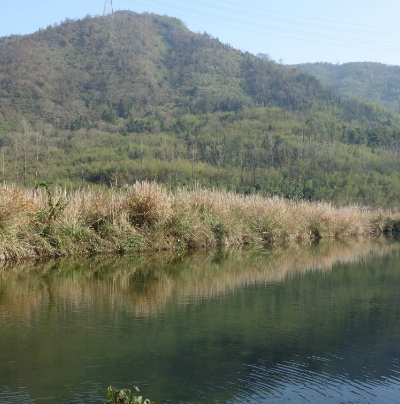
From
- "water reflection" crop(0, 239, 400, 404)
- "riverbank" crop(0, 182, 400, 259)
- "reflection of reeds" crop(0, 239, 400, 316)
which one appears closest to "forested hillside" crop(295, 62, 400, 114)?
"riverbank" crop(0, 182, 400, 259)

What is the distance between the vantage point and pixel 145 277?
38.3 ft

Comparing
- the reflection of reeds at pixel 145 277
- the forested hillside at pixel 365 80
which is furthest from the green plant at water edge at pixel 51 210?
the forested hillside at pixel 365 80

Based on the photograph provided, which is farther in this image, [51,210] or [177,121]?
[177,121]

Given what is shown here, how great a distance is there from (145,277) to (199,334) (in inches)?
199

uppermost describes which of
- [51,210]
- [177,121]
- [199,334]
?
[177,121]

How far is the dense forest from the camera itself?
138 ft

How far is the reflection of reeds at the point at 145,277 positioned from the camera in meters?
8.95

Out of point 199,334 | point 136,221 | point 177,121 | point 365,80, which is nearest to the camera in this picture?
point 199,334

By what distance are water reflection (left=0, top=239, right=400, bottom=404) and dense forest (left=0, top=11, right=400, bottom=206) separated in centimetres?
2016

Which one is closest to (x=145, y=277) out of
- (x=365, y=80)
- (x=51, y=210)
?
(x=51, y=210)

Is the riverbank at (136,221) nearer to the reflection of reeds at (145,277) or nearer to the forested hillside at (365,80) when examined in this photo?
the reflection of reeds at (145,277)

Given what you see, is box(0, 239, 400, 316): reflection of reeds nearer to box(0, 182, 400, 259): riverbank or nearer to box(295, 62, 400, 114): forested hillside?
box(0, 182, 400, 259): riverbank

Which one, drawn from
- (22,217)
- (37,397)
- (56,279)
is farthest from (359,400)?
(22,217)

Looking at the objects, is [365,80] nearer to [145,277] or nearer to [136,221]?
[136,221]
